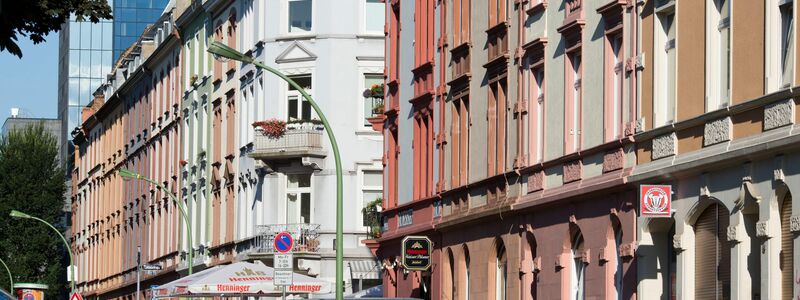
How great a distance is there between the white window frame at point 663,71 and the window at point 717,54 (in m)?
1.63

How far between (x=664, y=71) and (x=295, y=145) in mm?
29504

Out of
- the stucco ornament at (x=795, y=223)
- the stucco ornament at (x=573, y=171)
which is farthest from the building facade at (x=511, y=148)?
the stucco ornament at (x=795, y=223)

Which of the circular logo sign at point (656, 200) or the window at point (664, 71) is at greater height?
the window at point (664, 71)

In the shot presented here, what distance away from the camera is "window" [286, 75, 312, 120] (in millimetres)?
55500

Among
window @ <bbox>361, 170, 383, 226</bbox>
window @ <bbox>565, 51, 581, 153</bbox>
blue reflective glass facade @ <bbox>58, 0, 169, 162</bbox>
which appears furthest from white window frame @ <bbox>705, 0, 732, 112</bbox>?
blue reflective glass facade @ <bbox>58, 0, 169, 162</bbox>

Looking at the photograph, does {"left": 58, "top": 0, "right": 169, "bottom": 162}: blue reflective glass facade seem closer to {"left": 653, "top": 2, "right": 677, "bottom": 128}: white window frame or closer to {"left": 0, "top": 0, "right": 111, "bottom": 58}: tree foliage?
{"left": 653, "top": 2, "right": 677, "bottom": 128}: white window frame

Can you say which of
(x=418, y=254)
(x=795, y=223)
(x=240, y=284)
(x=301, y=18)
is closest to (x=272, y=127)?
(x=301, y=18)

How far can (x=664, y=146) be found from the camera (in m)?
25.6

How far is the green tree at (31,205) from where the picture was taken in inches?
4139

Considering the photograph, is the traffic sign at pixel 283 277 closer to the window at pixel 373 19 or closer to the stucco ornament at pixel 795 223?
the stucco ornament at pixel 795 223

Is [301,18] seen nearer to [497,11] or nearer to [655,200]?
[497,11]

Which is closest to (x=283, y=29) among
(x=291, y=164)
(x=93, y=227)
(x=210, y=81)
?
(x=291, y=164)

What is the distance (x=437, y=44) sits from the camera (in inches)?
1566

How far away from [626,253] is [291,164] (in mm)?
29193
